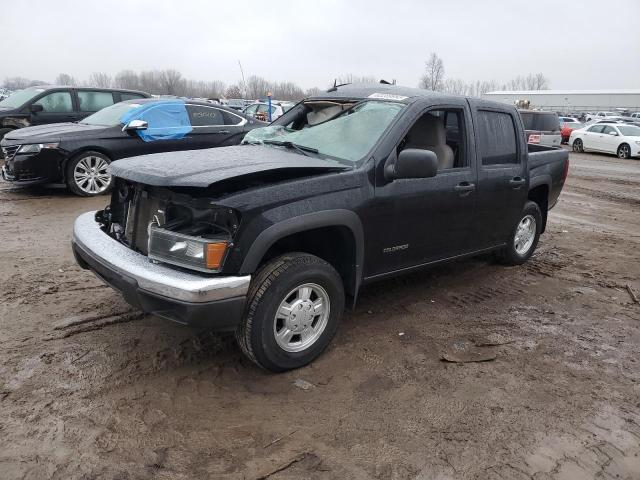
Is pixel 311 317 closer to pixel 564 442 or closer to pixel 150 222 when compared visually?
pixel 150 222

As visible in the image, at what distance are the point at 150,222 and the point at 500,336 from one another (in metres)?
2.88

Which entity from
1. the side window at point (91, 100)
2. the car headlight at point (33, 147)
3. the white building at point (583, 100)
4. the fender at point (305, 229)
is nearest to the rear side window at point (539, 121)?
the side window at point (91, 100)

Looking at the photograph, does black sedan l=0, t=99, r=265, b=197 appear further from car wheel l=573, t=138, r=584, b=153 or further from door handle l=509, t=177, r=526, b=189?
car wheel l=573, t=138, r=584, b=153

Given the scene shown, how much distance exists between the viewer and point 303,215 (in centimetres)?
317

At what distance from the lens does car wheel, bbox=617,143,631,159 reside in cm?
2034

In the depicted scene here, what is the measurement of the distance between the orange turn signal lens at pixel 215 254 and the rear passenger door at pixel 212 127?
6.42 meters

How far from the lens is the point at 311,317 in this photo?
340 cm

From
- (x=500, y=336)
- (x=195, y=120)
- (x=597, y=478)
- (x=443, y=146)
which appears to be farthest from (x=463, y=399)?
(x=195, y=120)

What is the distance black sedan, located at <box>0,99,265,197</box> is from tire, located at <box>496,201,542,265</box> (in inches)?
218

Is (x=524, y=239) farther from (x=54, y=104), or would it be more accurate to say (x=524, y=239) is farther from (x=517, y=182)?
(x=54, y=104)

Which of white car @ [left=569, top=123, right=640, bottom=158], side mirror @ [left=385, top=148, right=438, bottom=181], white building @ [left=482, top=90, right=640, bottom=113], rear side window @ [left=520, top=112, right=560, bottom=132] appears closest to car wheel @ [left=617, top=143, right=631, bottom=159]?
white car @ [left=569, top=123, right=640, bottom=158]

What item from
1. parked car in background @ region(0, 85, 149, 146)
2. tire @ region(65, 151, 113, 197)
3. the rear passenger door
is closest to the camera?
tire @ region(65, 151, 113, 197)

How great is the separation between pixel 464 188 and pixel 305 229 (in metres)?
1.76

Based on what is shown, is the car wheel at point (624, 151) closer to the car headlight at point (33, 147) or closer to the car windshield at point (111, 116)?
the car windshield at point (111, 116)
